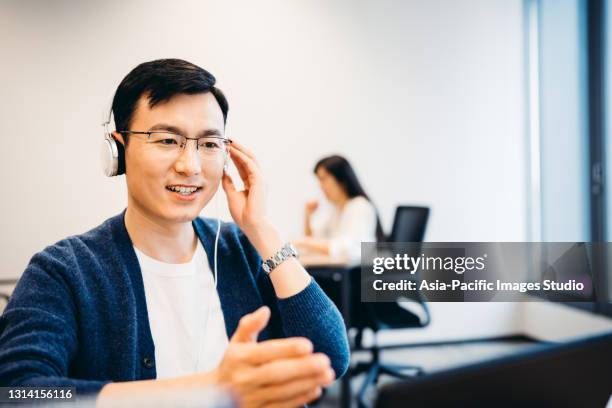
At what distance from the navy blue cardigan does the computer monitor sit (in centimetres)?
42

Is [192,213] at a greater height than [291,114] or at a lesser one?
lesser

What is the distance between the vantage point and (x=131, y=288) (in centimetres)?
71

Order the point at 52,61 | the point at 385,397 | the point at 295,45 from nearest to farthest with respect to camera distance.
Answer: the point at 385,397 → the point at 52,61 → the point at 295,45

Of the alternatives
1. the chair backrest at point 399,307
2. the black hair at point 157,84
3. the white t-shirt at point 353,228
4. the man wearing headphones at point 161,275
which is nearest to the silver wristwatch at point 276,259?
the man wearing headphones at point 161,275

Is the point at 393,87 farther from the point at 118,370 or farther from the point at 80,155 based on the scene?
the point at 118,370

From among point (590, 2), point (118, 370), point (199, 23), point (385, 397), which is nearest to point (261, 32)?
point (199, 23)

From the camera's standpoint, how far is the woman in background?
7.38ft

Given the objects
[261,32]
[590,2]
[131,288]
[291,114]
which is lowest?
[131,288]

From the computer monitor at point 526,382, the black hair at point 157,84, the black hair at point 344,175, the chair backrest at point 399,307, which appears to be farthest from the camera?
the black hair at point 344,175

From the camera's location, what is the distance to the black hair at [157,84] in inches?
27.8

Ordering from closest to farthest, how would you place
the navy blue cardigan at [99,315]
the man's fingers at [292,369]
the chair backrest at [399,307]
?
the man's fingers at [292,369] → the navy blue cardigan at [99,315] → the chair backrest at [399,307]

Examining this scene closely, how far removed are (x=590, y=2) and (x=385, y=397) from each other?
2.57 metres

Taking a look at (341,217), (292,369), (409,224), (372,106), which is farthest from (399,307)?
(292,369)

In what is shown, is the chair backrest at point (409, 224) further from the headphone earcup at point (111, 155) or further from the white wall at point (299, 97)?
the headphone earcup at point (111, 155)
